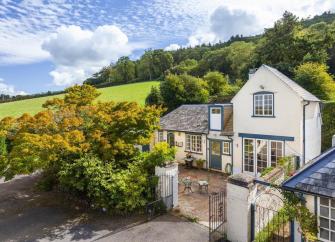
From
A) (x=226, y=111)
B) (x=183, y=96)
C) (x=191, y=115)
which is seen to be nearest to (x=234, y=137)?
(x=226, y=111)

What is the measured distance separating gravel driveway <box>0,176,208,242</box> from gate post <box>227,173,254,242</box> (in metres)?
1.34

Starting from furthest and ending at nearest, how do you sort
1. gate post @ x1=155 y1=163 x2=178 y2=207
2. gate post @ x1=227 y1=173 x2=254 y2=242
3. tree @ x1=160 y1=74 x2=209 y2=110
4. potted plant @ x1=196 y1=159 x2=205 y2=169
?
tree @ x1=160 y1=74 x2=209 y2=110 < potted plant @ x1=196 y1=159 x2=205 y2=169 < gate post @ x1=155 y1=163 x2=178 y2=207 < gate post @ x1=227 y1=173 x2=254 y2=242

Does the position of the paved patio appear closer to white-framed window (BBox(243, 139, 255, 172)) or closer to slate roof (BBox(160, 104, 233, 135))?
white-framed window (BBox(243, 139, 255, 172))

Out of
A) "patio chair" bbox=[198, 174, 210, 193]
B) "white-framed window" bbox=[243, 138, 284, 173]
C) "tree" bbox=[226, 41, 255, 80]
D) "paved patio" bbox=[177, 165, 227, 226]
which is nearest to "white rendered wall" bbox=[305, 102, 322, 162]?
"white-framed window" bbox=[243, 138, 284, 173]

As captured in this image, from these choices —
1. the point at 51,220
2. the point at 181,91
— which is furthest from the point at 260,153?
the point at 181,91

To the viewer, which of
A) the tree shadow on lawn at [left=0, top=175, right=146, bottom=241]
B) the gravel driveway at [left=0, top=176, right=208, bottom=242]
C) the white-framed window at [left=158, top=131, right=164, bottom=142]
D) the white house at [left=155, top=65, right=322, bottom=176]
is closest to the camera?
the gravel driveway at [left=0, top=176, right=208, bottom=242]

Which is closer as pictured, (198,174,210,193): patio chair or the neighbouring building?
the neighbouring building

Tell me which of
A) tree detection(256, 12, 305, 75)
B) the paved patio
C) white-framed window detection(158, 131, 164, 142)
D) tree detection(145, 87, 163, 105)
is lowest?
the paved patio

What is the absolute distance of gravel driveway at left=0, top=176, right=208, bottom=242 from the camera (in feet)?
32.0

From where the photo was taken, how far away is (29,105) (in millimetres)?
48969

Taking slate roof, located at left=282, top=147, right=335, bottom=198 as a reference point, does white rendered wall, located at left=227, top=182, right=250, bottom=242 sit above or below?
below

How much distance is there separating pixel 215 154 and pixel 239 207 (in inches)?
401

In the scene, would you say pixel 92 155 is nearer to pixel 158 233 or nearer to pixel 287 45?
pixel 158 233

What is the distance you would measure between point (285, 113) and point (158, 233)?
33.4 ft
